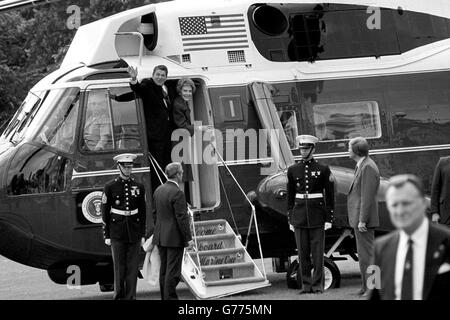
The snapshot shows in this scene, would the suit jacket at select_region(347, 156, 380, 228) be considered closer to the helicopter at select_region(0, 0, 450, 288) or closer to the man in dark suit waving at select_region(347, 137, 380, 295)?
the man in dark suit waving at select_region(347, 137, 380, 295)

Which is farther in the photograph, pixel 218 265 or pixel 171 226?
pixel 218 265

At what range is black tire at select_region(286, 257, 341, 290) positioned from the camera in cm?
1509

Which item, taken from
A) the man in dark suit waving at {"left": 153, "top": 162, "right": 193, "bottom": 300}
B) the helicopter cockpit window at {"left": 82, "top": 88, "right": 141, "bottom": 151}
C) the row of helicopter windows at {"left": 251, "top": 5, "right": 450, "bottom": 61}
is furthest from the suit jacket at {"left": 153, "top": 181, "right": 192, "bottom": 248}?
the row of helicopter windows at {"left": 251, "top": 5, "right": 450, "bottom": 61}

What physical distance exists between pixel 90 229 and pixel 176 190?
73.9 inches

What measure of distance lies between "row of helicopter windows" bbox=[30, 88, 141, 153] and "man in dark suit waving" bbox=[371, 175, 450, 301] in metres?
8.88

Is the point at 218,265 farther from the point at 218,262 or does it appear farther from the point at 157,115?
the point at 157,115

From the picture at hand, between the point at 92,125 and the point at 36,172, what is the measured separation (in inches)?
37.4

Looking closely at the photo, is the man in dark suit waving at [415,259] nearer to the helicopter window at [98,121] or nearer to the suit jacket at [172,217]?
the suit jacket at [172,217]

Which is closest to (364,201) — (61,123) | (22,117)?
(61,123)

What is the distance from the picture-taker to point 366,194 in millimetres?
13828

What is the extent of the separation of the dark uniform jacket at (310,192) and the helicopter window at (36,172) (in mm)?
2933

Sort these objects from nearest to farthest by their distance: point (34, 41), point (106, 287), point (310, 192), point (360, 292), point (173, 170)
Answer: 1. point (173, 170)
2. point (360, 292)
3. point (310, 192)
4. point (106, 287)
5. point (34, 41)

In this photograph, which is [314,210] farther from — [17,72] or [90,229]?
[17,72]

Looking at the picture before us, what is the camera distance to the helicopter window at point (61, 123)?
14.8 meters
